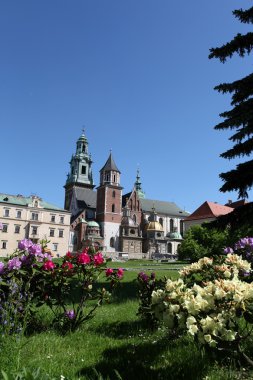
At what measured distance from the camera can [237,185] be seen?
11.1 m

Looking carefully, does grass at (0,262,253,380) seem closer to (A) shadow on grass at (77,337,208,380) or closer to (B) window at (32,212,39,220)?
(A) shadow on grass at (77,337,208,380)

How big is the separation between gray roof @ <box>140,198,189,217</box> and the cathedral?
11.8 inches

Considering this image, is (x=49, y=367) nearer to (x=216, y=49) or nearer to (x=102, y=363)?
(x=102, y=363)

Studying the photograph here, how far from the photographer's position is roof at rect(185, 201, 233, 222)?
6844 centimetres

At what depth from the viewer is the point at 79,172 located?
8819cm

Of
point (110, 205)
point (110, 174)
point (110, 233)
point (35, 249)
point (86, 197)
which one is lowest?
point (35, 249)

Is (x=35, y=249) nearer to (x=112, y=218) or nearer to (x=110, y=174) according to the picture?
(x=112, y=218)

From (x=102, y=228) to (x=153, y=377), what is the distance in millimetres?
67811

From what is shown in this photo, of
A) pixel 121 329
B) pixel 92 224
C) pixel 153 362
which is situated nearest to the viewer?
pixel 153 362

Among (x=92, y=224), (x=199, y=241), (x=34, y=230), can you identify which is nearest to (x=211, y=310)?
(x=199, y=241)

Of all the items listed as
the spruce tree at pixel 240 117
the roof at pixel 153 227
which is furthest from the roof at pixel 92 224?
the spruce tree at pixel 240 117

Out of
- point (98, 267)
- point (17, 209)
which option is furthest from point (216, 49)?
point (17, 209)

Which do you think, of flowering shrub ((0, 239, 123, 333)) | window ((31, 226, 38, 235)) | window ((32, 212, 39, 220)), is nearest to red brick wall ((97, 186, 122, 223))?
window ((32, 212, 39, 220))

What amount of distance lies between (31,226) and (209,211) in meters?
34.7
